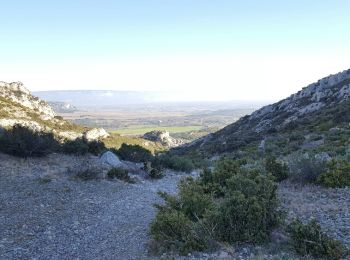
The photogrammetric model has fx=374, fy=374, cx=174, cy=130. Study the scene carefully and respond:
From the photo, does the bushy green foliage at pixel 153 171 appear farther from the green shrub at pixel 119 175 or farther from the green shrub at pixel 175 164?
the green shrub at pixel 175 164

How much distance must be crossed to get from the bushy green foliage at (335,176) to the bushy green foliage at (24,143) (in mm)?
14207

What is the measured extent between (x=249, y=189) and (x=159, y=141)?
337ft

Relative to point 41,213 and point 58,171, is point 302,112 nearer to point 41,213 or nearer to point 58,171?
Answer: point 58,171

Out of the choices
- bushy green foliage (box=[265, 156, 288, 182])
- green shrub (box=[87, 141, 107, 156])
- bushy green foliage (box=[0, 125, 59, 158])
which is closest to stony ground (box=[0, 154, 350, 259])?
bushy green foliage (box=[265, 156, 288, 182])

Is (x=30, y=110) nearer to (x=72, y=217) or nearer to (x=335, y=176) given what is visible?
(x=72, y=217)

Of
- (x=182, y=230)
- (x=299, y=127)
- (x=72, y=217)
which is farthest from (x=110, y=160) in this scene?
(x=299, y=127)

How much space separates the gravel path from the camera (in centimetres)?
908

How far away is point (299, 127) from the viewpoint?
44781 millimetres

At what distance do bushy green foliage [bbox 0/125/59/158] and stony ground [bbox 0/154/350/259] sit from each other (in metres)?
1.43

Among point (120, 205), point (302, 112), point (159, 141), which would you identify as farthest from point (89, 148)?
point (159, 141)

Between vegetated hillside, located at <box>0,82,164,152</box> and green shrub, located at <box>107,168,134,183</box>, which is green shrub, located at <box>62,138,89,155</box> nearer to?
green shrub, located at <box>107,168,134,183</box>

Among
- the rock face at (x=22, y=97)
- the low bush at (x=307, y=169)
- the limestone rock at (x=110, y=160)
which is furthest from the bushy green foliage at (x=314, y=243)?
the rock face at (x=22, y=97)

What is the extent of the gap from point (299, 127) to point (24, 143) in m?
34.0

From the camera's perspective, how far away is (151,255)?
8.38 m
